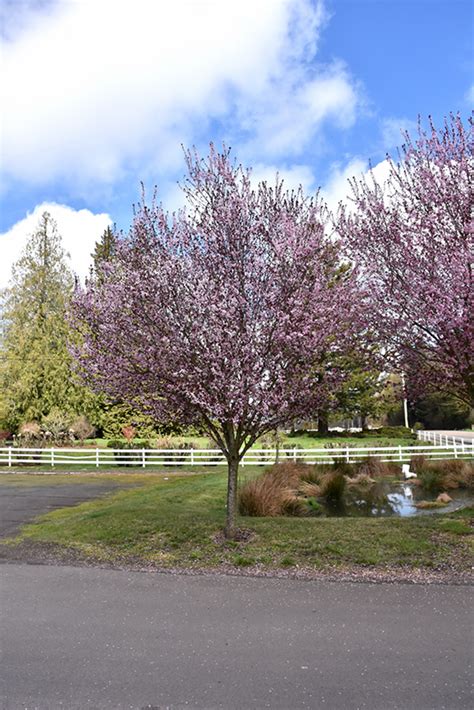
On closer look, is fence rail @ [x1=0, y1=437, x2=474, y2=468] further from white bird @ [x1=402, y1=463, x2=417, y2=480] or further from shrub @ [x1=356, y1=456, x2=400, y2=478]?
shrub @ [x1=356, y1=456, x2=400, y2=478]

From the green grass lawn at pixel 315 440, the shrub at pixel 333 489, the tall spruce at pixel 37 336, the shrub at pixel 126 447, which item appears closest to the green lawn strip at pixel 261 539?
the shrub at pixel 333 489

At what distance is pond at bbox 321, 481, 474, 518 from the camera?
11633 millimetres

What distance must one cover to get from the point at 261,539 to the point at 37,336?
27956 millimetres

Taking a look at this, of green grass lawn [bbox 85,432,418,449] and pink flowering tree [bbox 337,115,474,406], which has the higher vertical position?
pink flowering tree [bbox 337,115,474,406]

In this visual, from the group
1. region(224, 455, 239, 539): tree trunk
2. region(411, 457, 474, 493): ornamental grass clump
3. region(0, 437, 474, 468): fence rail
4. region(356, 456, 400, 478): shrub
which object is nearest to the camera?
region(224, 455, 239, 539): tree trunk

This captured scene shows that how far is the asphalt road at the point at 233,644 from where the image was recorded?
3.34 m

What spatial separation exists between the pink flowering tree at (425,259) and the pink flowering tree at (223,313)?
33.2 inches

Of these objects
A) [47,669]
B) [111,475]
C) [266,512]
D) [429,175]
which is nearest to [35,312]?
[111,475]

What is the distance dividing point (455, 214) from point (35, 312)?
3015 cm

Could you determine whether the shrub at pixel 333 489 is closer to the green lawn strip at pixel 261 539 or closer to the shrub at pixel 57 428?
the green lawn strip at pixel 261 539

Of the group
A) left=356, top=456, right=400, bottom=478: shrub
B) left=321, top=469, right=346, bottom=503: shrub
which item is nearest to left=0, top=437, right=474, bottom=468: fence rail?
left=356, top=456, right=400, bottom=478: shrub

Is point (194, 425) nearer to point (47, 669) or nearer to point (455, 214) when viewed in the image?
point (47, 669)

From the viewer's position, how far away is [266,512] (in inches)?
396

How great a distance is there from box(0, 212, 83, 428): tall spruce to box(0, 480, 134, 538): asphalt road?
13811 millimetres
